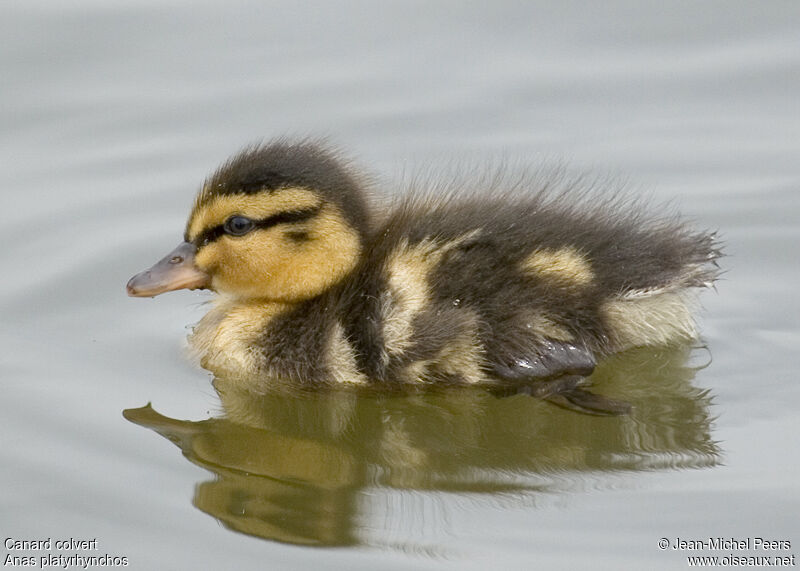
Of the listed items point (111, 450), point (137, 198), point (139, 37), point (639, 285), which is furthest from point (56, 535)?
point (139, 37)

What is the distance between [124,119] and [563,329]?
282cm

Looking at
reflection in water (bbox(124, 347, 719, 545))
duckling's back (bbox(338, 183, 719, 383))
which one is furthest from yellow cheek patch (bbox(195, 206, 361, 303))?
reflection in water (bbox(124, 347, 719, 545))

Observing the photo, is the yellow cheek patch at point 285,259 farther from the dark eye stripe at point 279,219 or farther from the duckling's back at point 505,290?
the duckling's back at point 505,290

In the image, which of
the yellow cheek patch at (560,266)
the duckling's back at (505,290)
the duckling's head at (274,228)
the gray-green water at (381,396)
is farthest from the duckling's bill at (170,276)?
the yellow cheek patch at (560,266)

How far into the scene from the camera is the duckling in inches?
200

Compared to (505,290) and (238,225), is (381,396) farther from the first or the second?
(238,225)

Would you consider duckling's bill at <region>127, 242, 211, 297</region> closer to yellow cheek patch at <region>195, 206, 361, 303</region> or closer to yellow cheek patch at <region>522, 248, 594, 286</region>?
yellow cheek patch at <region>195, 206, 361, 303</region>

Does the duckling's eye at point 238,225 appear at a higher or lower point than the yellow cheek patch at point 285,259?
higher

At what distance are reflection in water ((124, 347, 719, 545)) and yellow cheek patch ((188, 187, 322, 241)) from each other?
0.56 metres

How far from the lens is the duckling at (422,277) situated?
507 cm

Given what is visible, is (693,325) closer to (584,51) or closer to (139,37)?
(584,51)

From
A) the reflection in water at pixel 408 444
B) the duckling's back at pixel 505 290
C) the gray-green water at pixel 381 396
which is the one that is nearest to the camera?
the gray-green water at pixel 381 396

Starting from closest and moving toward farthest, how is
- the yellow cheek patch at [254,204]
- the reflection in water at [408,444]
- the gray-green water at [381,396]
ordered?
1. the gray-green water at [381,396]
2. the reflection in water at [408,444]
3. the yellow cheek patch at [254,204]

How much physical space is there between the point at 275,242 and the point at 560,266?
933 millimetres
